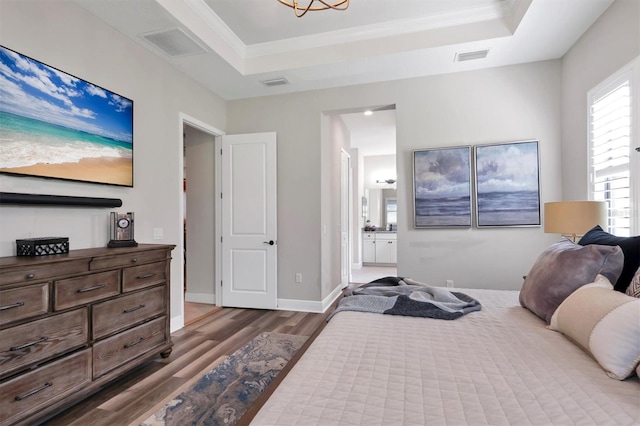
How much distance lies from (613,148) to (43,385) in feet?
13.6

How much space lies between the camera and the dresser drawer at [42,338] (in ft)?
5.29

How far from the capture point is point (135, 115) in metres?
2.97

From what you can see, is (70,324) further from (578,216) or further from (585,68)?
(585,68)

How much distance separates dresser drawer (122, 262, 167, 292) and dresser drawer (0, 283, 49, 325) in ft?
1.74

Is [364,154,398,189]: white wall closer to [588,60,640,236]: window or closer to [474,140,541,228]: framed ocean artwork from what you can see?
[474,140,541,228]: framed ocean artwork

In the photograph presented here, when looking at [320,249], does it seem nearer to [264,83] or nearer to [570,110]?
[264,83]

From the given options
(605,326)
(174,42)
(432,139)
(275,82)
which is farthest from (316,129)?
(605,326)

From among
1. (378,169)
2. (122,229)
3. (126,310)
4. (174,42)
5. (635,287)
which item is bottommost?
(126,310)

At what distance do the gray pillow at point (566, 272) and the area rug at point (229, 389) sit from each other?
72.2 inches

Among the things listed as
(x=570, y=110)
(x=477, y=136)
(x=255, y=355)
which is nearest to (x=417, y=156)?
(x=477, y=136)

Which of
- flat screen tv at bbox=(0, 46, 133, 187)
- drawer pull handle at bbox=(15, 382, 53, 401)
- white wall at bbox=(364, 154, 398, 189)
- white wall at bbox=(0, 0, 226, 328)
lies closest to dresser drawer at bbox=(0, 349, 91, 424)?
drawer pull handle at bbox=(15, 382, 53, 401)

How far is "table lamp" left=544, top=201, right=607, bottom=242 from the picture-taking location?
90.3 inches

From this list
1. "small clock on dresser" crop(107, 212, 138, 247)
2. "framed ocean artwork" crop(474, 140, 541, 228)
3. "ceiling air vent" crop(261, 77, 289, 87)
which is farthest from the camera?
"ceiling air vent" crop(261, 77, 289, 87)

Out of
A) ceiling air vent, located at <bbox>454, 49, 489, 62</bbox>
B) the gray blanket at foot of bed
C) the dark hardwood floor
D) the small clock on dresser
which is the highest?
ceiling air vent, located at <bbox>454, 49, 489, 62</bbox>
